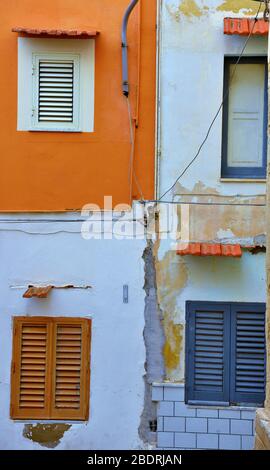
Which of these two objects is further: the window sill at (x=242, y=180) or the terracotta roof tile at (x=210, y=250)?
the window sill at (x=242, y=180)

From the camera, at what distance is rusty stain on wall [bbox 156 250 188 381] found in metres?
7.29

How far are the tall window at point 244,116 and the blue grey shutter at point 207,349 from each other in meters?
1.71

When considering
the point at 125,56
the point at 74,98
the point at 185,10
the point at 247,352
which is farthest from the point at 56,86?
the point at 247,352

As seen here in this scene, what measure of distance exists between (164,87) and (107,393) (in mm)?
3851

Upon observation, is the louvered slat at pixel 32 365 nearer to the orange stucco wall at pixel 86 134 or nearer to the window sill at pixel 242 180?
the orange stucco wall at pixel 86 134

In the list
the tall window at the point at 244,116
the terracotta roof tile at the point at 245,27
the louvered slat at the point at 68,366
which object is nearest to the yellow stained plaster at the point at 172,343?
the louvered slat at the point at 68,366

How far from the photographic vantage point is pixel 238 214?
7.27 m

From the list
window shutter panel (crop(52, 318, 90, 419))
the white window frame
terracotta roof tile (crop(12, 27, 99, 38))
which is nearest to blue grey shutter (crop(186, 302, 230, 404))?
window shutter panel (crop(52, 318, 90, 419))

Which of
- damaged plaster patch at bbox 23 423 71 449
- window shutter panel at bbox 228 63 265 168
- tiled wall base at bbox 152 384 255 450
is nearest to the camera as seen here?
tiled wall base at bbox 152 384 255 450

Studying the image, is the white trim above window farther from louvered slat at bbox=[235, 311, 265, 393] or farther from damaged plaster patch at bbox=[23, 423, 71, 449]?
damaged plaster patch at bbox=[23, 423, 71, 449]

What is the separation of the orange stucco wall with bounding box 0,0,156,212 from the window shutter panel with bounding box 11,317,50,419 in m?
1.51

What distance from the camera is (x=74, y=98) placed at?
741 centimetres

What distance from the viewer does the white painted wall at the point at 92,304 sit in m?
7.30
